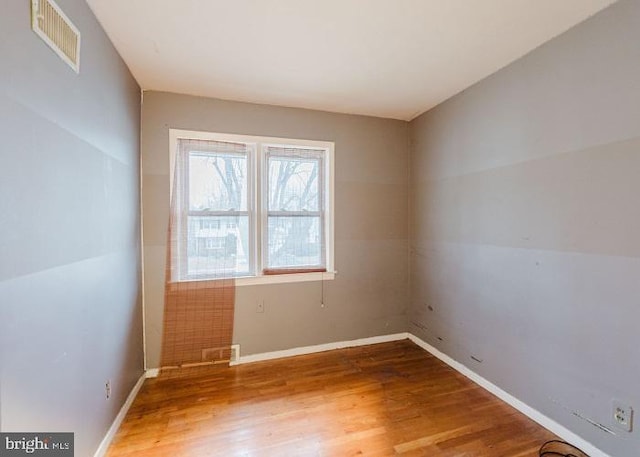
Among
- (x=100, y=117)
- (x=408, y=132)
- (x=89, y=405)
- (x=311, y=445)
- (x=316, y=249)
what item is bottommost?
(x=311, y=445)

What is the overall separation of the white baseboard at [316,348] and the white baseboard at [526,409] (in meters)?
0.48

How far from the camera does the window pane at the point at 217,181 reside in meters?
2.67

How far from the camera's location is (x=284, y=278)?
2.94m

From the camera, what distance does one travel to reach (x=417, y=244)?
326 cm

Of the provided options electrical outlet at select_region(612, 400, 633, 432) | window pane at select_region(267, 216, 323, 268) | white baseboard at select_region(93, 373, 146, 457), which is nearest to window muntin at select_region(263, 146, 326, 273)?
window pane at select_region(267, 216, 323, 268)

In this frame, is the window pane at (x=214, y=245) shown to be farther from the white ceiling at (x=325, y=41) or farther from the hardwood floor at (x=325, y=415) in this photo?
the white ceiling at (x=325, y=41)

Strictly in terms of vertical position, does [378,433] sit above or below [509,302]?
below

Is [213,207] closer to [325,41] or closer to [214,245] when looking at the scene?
[214,245]

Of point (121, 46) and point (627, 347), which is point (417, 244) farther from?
point (121, 46)

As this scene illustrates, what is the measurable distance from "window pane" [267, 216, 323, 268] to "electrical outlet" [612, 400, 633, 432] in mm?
2296

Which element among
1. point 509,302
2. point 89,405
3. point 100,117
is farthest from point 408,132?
point 89,405

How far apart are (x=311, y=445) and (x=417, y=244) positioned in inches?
87.1

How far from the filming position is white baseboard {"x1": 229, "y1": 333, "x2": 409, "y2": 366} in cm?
285

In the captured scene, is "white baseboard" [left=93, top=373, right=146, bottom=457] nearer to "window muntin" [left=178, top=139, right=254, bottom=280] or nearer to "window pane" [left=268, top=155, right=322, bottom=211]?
"window muntin" [left=178, top=139, right=254, bottom=280]
